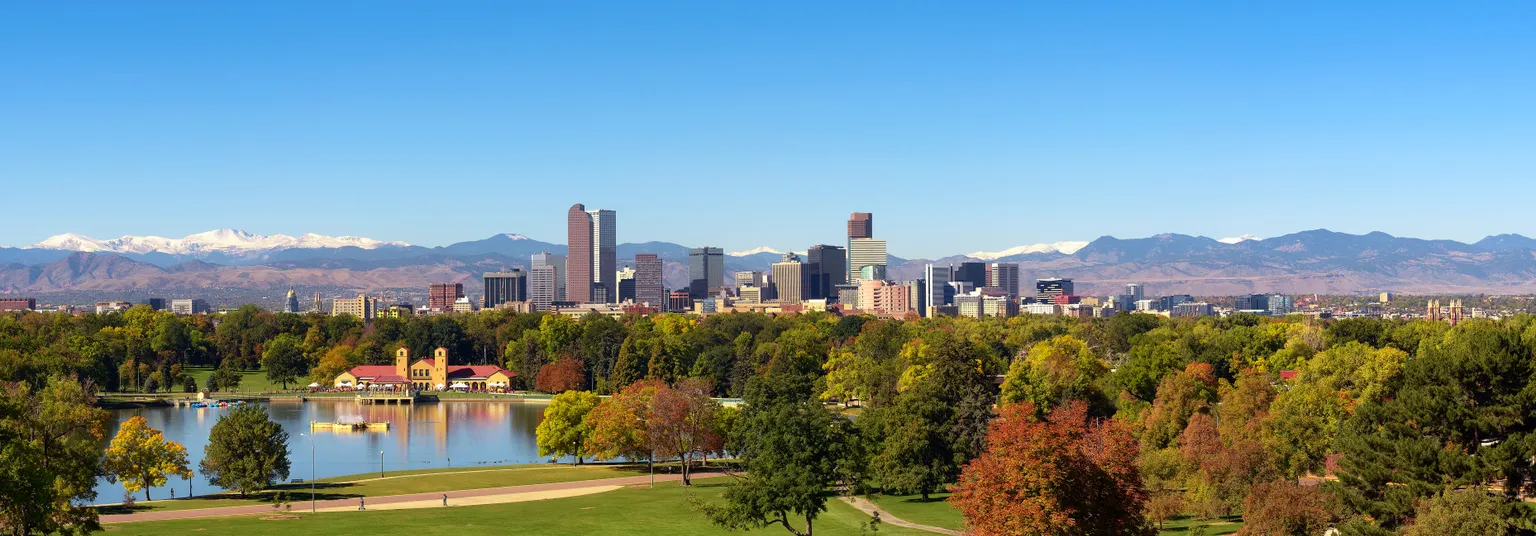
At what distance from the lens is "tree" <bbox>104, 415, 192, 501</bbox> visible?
53.3 m

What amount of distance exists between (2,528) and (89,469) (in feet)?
30.6

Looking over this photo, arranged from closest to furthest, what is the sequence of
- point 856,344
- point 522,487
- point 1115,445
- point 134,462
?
point 1115,445
point 134,462
point 522,487
point 856,344

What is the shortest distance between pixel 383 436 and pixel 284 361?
44.7 metres

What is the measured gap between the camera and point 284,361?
129 metres

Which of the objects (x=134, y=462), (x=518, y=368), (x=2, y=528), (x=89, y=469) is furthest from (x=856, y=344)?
(x=2, y=528)

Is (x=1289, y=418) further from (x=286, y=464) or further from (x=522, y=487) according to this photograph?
(x=286, y=464)

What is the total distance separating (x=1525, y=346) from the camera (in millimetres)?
35281

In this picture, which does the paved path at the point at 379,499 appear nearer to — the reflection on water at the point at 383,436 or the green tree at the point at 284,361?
the reflection on water at the point at 383,436

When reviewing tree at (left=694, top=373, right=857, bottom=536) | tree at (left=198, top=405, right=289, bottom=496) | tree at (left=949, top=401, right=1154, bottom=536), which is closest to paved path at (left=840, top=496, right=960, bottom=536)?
tree at (left=694, top=373, right=857, bottom=536)

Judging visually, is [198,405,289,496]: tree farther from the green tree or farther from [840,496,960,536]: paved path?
the green tree

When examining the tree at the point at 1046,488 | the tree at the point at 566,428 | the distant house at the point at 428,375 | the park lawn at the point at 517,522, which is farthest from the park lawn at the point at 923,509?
the distant house at the point at 428,375

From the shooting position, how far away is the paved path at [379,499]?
47062 mm

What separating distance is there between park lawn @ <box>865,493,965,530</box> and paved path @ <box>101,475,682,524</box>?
10447 millimetres

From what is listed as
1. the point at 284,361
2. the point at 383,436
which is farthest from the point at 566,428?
the point at 284,361
